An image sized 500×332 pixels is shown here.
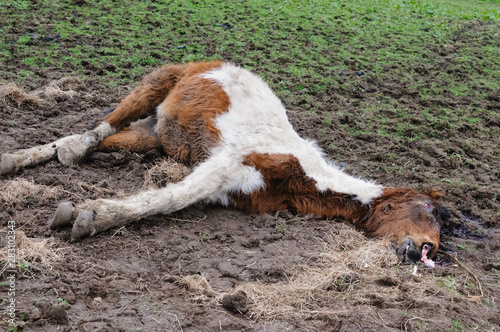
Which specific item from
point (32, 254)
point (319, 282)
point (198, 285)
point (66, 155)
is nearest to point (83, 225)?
point (32, 254)

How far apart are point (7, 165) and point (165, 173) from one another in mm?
1555

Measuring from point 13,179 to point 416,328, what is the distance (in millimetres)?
3863

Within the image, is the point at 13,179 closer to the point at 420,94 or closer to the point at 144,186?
the point at 144,186

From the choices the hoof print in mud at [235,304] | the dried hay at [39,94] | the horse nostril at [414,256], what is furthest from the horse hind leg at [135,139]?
the horse nostril at [414,256]

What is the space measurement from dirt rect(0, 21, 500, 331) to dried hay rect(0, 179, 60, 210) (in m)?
0.02

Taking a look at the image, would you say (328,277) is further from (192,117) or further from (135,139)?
(135,139)

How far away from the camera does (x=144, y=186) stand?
478 cm

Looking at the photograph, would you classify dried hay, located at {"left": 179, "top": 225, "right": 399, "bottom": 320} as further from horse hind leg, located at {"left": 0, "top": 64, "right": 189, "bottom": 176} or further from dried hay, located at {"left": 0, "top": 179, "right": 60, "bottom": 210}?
horse hind leg, located at {"left": 0, "top": 64, "right": 189, "bottom": 176}

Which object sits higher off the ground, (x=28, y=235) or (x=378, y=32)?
(x=378, y=32)

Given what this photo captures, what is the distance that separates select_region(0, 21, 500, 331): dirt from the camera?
3.03m

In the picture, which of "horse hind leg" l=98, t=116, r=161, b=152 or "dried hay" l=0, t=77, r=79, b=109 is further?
"dried hay" l=0, t=77, r=79, b=109

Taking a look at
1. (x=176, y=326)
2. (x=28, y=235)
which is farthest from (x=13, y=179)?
(x=176, y=326)

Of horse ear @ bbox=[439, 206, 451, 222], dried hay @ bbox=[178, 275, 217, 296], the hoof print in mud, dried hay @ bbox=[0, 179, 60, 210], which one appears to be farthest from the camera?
horse ear @ bbox=[439, 206, 451, 222]

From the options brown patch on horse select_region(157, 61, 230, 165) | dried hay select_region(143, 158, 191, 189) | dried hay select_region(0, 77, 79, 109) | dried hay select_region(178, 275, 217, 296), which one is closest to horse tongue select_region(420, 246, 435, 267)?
dried hay select_region(178, 275, 217, 296)
